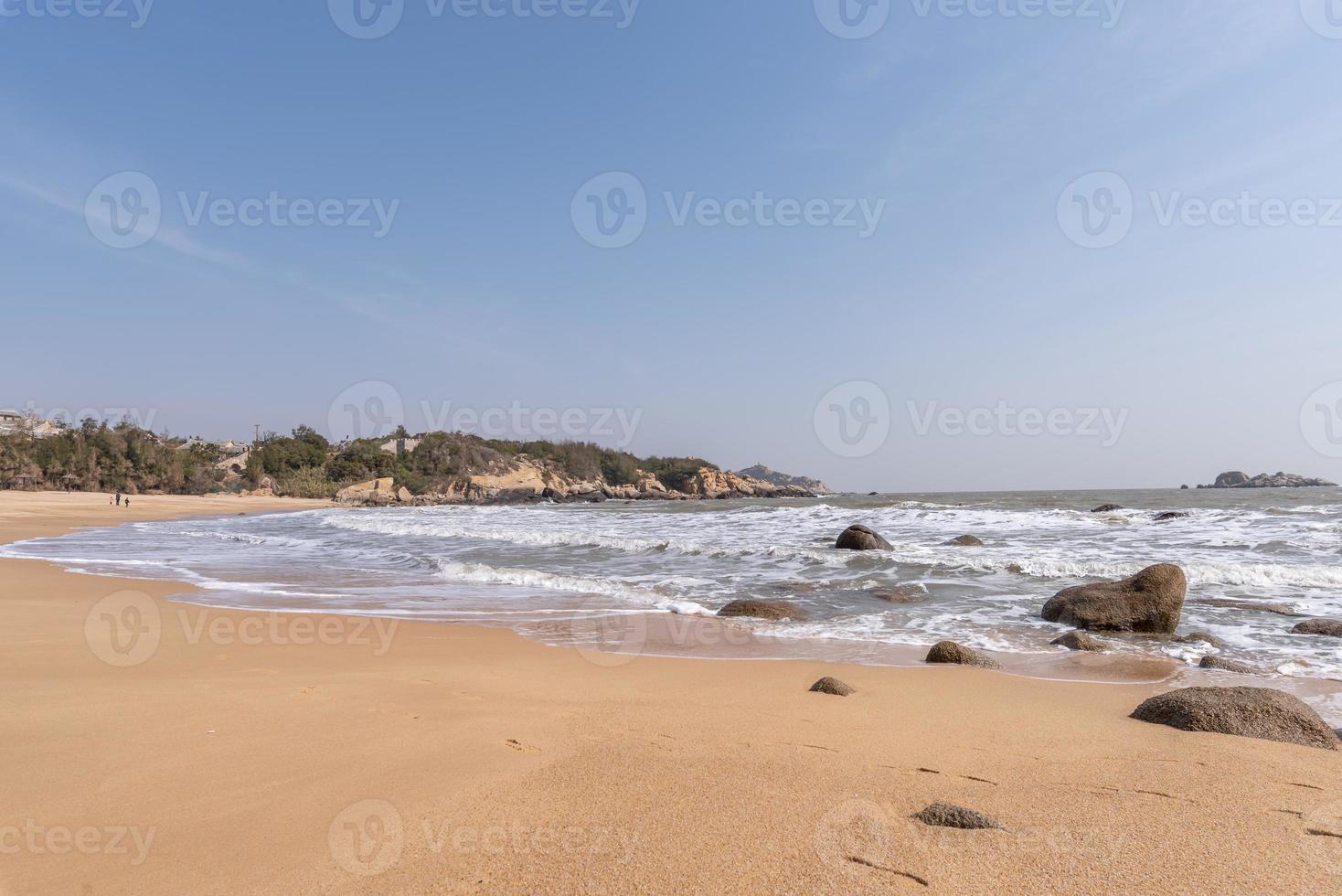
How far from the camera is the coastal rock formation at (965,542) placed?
15.1m

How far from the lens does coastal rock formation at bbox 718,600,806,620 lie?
27.7 feet

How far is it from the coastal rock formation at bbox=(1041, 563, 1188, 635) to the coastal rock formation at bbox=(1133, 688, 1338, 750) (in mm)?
3702

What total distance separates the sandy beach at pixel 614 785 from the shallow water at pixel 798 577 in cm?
202

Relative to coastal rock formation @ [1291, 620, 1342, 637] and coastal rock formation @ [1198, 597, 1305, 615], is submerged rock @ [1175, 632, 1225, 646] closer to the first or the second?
coastal rock formation @ [1291, 620, 1342, 637]

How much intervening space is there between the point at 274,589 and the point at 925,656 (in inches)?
364

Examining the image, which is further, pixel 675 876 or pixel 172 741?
pixel 172 741

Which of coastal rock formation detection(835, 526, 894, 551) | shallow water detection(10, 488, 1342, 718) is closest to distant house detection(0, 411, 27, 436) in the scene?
shallow water detection(10, 488, 1342, 718)

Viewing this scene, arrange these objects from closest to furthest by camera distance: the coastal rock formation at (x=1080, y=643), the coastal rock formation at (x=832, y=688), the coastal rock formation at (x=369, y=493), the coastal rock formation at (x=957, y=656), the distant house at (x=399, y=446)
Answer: the coastal rock formation at (x=832, y=688), the coastal rock formation at (x=957, y=656), the coastal rock formation at (x=1080, y=643), the coastal rock formation at (x=369, y=493), the distant house at (x=399, y=446)

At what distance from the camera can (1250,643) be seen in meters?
6.89

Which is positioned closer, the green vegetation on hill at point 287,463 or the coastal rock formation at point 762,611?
the coastal rock formation at point 762,611

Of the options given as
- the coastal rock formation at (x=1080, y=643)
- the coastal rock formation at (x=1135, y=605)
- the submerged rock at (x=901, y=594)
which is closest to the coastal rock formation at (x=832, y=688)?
the coastal rock formation at (x=1080, y=643)

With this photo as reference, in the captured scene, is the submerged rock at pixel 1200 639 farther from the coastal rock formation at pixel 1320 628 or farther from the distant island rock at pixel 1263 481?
the distant island rock at pixel 1263 481

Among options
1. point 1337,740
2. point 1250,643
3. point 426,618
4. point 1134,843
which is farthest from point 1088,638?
point 426,618

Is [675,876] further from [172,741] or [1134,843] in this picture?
[172,741]
